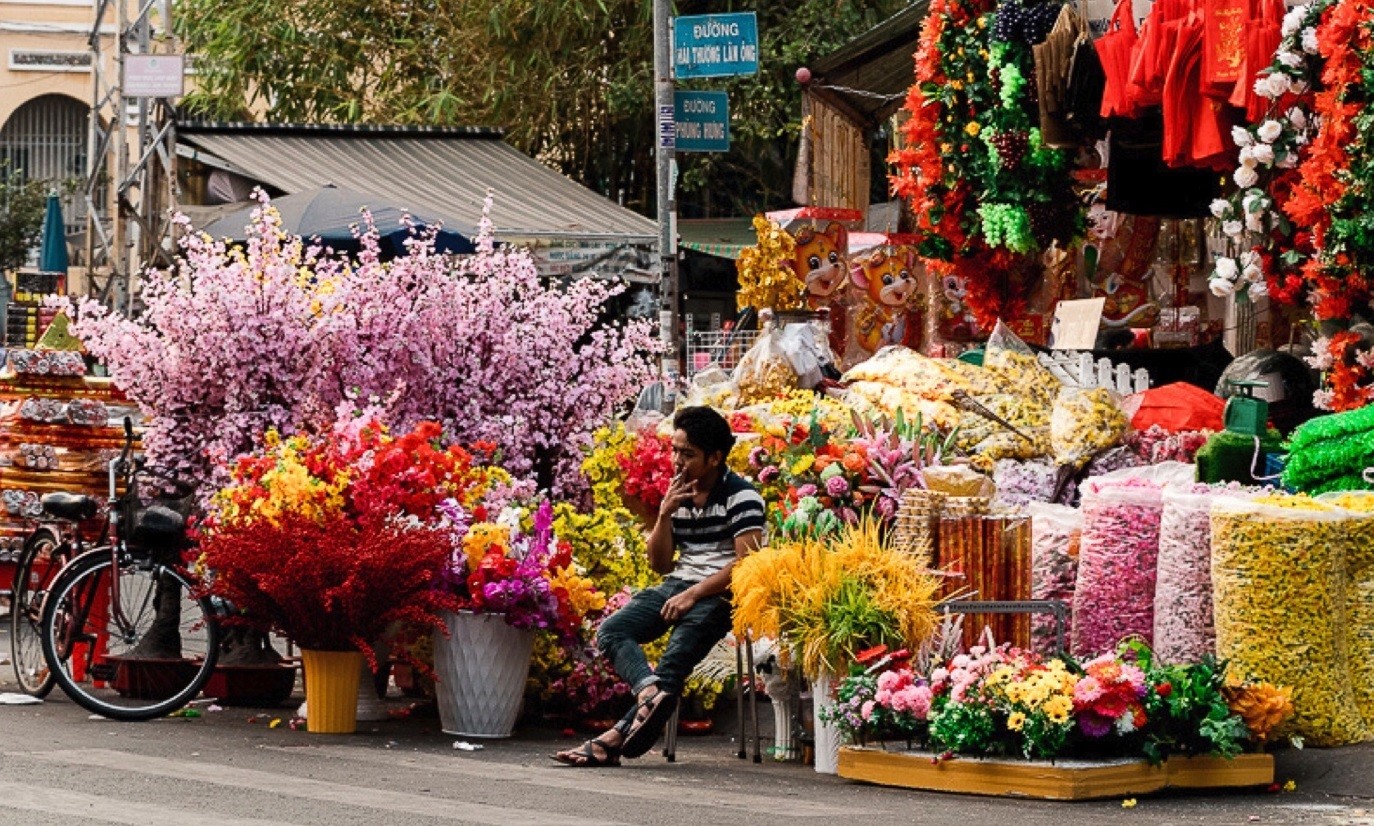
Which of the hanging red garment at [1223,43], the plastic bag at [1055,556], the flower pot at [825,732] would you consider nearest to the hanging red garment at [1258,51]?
the hanging red garment at [1223,43]

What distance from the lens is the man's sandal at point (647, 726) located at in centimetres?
1006

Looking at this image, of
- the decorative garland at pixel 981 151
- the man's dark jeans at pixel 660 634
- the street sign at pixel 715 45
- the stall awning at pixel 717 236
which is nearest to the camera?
the man's dark jeans at pixel 660 634

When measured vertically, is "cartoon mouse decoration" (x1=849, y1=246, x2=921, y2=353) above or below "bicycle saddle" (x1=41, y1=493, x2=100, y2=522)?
above

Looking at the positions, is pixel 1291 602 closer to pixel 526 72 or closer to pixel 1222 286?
pixel 1222 286

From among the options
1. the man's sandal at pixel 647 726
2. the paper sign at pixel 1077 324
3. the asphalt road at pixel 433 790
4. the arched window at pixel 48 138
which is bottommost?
the asphalt road at pixel 433 790

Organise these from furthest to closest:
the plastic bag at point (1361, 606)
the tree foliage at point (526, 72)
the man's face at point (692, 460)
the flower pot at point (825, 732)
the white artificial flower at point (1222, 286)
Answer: the tree foliage at point (526, 72)
the white artificial flower at point (1222, 286)
the man's face at point (692, 460)
the flower pot at point (825, 732)
the plastic bag at point (1361, 606)

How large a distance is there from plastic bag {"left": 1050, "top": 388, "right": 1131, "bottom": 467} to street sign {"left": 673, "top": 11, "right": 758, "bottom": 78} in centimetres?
556

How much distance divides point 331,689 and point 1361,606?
4390 mm

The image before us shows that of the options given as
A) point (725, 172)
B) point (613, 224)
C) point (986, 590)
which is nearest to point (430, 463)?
point (986, 590)

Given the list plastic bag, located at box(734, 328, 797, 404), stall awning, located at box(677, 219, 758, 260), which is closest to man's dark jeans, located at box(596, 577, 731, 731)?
plastic bag, located at box(734, 328, 797, 404)

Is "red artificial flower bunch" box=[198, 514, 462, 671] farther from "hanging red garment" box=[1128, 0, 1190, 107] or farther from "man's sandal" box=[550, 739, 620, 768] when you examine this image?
"hanging red garment" box=[1128, 0, 1190, 107]

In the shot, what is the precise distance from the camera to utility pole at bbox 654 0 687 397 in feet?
59.7

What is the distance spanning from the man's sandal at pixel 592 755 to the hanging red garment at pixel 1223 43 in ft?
16.4

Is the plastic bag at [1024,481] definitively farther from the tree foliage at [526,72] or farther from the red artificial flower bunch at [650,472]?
the tree foliage at [526,72]
